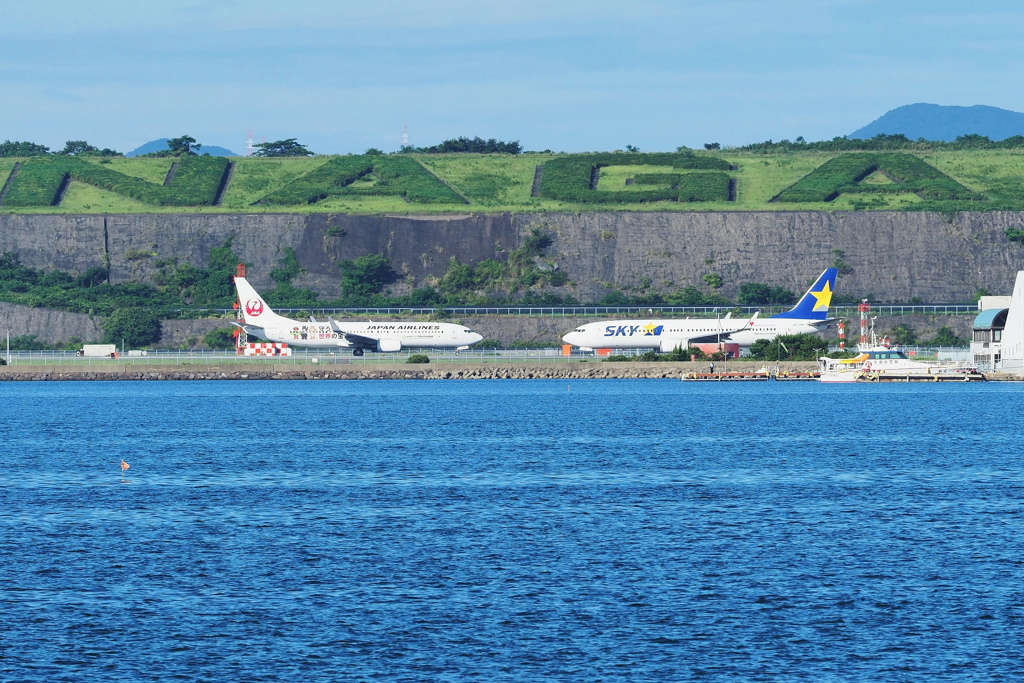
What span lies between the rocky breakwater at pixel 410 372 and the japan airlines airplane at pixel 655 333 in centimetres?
520

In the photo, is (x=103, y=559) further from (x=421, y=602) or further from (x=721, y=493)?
(x=721, y=493)

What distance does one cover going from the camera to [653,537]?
107 ft

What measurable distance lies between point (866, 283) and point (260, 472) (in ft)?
405

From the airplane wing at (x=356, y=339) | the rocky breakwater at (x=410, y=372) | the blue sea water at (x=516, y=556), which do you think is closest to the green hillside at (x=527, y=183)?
the airplane wing at (x=356, y=339)

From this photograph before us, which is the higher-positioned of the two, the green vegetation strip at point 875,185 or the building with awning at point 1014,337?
the green vegetation strip at point 875,185

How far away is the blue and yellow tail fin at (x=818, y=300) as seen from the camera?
126 metres

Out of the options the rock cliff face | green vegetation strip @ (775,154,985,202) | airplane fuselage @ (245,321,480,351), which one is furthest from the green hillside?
airplane fuselage @ (245,321,480,351)

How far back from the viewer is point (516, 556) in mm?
30094

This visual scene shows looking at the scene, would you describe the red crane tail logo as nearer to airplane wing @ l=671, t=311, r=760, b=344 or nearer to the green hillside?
the green hillside

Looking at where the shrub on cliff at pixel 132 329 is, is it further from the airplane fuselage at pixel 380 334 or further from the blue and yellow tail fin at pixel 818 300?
the blue and yellow tail fin at pixel 818 300

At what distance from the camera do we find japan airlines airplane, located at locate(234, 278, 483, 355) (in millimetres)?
128500

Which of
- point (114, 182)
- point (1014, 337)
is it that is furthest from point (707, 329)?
point (114, 182)

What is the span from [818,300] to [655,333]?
1600cm

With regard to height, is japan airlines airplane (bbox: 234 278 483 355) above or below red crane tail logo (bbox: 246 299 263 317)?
below
